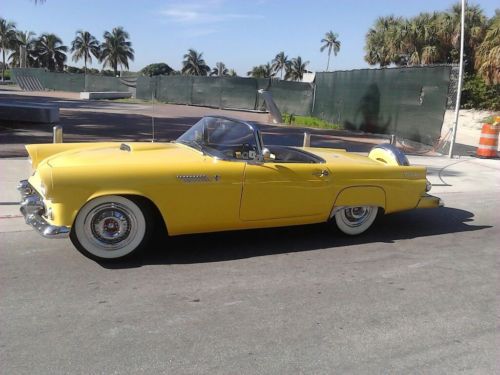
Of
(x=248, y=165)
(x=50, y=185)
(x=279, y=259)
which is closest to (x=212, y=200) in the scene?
(x=248, y=165)

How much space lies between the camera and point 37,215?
176 inches

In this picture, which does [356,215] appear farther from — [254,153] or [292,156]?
[254,153]

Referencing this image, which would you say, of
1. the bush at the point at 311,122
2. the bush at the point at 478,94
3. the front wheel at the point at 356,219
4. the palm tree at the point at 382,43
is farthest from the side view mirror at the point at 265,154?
the palm tree at the point at 382,43

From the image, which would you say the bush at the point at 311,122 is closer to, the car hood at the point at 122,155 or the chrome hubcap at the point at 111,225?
the car hood at the point at 122,155

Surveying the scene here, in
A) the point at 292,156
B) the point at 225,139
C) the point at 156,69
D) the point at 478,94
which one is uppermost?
the point at 156,69

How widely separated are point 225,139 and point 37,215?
6.15 ft

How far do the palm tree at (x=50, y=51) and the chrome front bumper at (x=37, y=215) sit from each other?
90636 millimetres

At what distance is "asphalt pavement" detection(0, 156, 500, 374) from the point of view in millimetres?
3092

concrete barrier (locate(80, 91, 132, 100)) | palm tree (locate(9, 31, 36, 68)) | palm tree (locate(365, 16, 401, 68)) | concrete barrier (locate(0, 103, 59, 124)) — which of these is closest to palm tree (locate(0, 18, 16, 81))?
palm tree (locate(9, 31, 36, 68))

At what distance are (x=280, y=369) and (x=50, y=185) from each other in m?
2.35

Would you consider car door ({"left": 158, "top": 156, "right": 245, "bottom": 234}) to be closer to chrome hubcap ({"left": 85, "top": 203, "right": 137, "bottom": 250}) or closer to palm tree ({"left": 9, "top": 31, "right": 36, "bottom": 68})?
chrome hubcap ({"left": 85, "top": 203, "right": 137, "bottom": 250})

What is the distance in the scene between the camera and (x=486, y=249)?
5602 millimetres

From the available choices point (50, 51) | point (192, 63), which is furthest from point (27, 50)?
point (192, 63)

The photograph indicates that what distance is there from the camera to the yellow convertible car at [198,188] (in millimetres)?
4336
